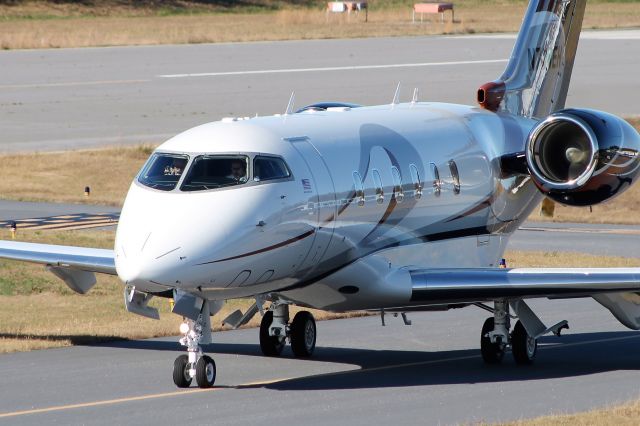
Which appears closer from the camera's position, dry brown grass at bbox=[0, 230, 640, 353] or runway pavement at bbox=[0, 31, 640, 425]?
runway pavement at bbox=[0, 31, 640, 425]

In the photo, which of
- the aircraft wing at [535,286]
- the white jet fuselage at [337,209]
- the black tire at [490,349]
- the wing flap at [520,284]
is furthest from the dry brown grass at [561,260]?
the wing flap at [520,284]

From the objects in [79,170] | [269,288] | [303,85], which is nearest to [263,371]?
[269,288]

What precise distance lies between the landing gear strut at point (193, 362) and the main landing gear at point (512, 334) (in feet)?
15.2

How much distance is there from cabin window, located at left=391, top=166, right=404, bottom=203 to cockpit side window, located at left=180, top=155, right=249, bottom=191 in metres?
3.36

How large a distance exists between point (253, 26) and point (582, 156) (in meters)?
78.8

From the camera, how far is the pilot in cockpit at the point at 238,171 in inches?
739

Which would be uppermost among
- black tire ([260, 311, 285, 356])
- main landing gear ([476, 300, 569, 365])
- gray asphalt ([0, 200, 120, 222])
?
main landing gear ([476, 300, 569, 365])

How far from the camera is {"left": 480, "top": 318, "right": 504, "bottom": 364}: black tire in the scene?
21.8 metres

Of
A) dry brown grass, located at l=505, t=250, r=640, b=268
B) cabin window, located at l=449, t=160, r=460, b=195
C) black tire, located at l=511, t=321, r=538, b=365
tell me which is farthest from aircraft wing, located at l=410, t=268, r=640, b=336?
dry brown grass, located at l=505, t=250, r=640, b=268

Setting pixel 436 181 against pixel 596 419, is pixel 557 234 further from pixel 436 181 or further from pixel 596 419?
pixel 596 419

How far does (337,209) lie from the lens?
20219mm

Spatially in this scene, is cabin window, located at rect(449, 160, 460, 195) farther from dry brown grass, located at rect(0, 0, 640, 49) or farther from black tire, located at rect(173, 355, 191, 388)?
dry brown grass, located at rect(0, 0, 640, 49)

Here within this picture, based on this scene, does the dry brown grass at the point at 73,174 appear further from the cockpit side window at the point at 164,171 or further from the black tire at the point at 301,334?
the cockpit side window at the point at 164,171

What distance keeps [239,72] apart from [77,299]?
4232 cm
